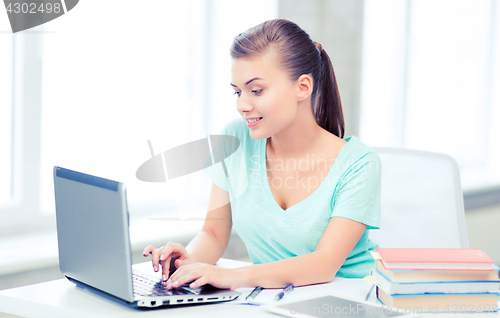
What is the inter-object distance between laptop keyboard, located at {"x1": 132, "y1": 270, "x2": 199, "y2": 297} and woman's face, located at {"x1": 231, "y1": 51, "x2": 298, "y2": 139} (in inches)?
17.5

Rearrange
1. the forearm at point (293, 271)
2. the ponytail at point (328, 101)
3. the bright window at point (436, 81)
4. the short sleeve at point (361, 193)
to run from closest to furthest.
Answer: the forearm at point (293, 271), the short sleeve at point (361, 193), the ponytail at point (328, 101), the bright window at point (436, 81)

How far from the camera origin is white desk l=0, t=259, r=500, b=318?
83cm

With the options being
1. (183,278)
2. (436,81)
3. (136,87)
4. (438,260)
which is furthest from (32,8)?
(436,81)

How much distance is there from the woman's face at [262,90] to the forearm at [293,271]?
339mm

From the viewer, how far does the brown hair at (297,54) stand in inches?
48.7

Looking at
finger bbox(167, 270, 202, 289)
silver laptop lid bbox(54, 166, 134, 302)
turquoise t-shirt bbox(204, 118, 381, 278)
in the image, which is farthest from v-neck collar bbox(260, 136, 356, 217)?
silver laptop lid bbox(54, 166, 134, 302)

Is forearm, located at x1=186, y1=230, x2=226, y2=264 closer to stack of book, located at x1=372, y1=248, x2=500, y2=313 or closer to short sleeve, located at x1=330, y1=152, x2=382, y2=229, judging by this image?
short sleeve, located at x1=330, y1=152, x2=382, y2=229

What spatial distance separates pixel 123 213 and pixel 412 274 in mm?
501

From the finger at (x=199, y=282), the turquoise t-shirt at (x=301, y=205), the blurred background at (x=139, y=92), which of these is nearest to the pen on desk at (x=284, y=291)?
the finger at (x=199, y=282)

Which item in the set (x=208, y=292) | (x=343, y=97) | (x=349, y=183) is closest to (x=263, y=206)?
(x=349, y=183)

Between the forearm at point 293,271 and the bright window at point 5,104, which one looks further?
the bright window at point 5,104

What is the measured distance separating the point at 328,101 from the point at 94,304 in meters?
0.84

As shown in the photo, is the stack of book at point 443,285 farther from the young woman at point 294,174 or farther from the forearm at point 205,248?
the forearm at point 205,248

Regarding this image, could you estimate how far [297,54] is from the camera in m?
1.26
